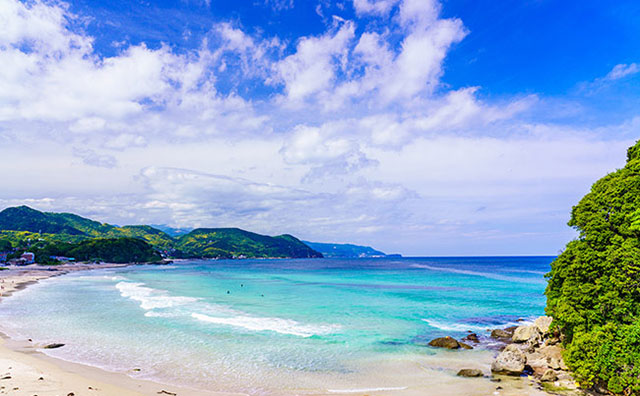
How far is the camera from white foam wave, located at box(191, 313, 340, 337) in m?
31.8

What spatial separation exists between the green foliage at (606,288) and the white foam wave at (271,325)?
18779mm

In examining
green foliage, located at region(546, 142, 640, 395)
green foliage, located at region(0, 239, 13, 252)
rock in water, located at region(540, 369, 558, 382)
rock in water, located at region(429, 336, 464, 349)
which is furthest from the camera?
green foliage, located at region(0, 239, 13, 252)

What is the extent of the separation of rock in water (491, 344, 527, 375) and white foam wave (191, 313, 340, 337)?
47.4 feet

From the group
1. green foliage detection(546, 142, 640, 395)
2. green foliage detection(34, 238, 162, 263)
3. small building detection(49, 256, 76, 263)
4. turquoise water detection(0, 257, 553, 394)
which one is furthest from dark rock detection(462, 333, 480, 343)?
small building detection(49, 256, 76, 263)

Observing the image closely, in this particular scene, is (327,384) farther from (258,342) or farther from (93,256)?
(93,256)

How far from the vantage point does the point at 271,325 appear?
34.4m

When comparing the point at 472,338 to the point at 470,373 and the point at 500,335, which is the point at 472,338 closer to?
the point at 500,335

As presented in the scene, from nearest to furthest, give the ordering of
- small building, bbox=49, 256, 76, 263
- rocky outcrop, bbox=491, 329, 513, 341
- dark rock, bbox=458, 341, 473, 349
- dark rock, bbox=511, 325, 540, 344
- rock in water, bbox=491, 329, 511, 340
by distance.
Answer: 1. dark rock, bbox=458, 341, 473, 349
2. dark rock, bbox=511, 325, 540, 344
3. rocky outcrop, bbox=491, 329, 513, 341
4. rock in water, bbox=491, 329, 511, 340
5. small building, bbox=49, 256, 76, 263

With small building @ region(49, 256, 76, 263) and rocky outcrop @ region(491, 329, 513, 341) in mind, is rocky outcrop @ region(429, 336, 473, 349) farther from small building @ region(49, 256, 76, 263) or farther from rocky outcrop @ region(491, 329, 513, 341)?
small building @ region(49, 256, 76, 263)

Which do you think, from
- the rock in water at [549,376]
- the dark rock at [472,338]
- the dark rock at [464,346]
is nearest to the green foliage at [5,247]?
the dark rock at [472,338]

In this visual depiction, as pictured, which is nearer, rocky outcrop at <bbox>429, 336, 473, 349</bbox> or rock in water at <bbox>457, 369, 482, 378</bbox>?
rock in water at <bbox>457, 369, 482, 378</bbox>

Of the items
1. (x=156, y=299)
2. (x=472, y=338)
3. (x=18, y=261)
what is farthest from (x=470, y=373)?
(x=18, y=261)

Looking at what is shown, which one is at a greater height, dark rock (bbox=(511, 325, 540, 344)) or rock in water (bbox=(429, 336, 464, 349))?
dark rock (bbox=(511, 325, 540, 344))

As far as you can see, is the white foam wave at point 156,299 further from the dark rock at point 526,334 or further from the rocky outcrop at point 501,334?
the dark rock at point 526,334
